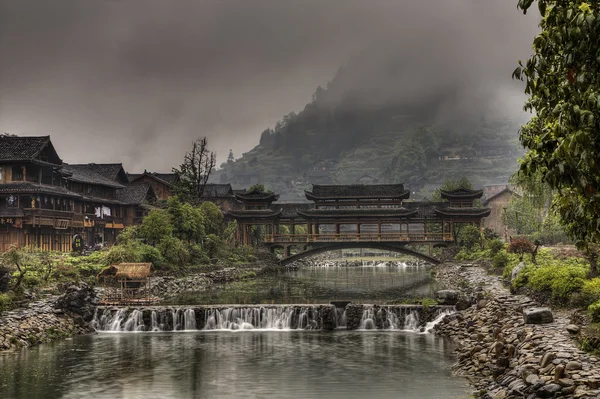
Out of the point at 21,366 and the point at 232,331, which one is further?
the point at 232,331

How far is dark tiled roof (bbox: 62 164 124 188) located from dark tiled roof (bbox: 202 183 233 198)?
21.6 m

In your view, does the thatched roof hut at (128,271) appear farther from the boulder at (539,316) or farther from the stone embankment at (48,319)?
the boulder at (539,316)

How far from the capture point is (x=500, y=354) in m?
21.5

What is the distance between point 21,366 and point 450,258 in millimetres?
53096

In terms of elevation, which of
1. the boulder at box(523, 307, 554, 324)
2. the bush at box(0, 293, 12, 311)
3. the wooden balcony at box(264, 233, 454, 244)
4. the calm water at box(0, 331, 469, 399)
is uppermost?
the wooden balcony at box(264, 233, 454, 244)

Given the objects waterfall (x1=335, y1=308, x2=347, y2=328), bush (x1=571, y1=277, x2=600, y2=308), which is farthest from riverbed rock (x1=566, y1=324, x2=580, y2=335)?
waterfall (x1=335, y1=308, x2=347, y2=328)

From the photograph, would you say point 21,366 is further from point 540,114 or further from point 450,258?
point 450,258

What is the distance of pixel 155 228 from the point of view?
55.6 meters

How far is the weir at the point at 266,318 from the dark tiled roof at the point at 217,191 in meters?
62.1

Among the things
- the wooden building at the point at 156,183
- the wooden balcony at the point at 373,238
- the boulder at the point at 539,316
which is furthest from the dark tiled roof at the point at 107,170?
the boulder at the point at 539,316

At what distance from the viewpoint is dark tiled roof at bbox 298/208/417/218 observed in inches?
2872

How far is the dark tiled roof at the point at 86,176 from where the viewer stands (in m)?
68.3

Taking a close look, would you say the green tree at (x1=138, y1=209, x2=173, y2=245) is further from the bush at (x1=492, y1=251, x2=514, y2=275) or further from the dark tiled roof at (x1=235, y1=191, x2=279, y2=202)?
the bush at (x1=492, y1=251, x2=514, y2=275)

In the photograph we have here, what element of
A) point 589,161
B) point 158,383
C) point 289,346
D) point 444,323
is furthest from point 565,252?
point 589,161
